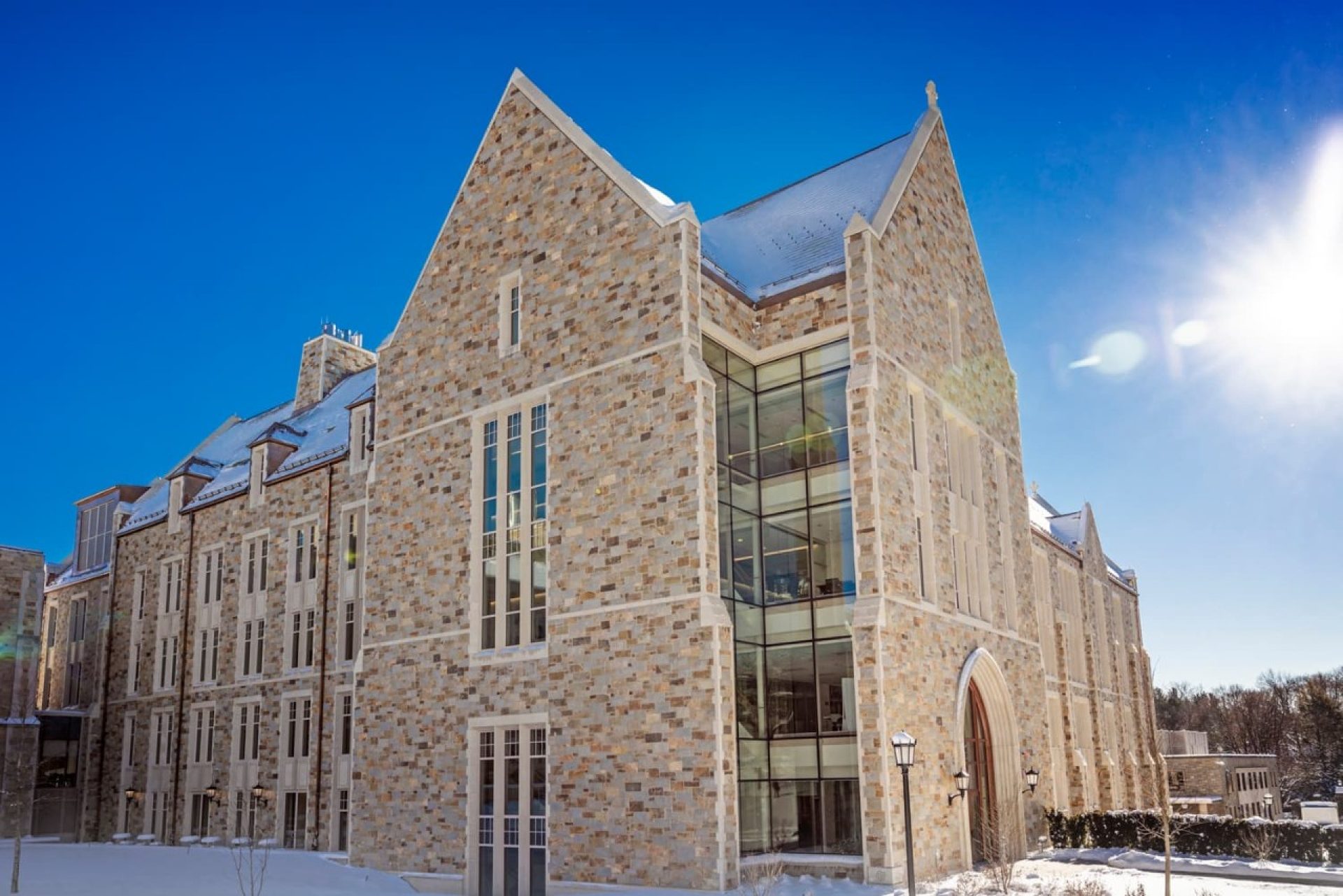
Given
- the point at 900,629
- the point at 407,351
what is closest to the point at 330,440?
the point at 407,351

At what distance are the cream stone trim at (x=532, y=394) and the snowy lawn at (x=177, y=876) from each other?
10005 mm

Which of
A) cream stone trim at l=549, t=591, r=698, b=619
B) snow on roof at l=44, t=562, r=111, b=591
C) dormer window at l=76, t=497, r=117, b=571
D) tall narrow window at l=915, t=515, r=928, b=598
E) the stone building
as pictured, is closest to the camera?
cream stone trim at l=549, t=591, r=698, b=619

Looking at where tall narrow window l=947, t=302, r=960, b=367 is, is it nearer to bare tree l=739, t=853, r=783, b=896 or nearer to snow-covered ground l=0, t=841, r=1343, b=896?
snow-covered ground l=0, t=841, r=1343, b=896

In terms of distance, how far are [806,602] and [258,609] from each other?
68.2ft

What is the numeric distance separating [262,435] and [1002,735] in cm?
2579

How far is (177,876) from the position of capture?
23.1 m

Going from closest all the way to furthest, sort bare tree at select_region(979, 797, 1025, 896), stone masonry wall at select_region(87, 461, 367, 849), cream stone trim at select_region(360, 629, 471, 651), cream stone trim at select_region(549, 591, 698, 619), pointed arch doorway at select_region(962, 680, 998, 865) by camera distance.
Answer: cream stone trim at select_region(549, 591, 698, 619) < bare tree at select_region(979, 797, 1025, 896) < pointed arch doorway at select_region(962, 680, 998, 865) < cream stone trim at select_region(360, 629, 471, 651) < stone masonry wall at select_region(87, 461, 367, 849)

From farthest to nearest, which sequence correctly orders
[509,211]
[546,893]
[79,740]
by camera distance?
[79,740] < [509,211] < [546,893]

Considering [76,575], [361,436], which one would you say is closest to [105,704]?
[76,575]

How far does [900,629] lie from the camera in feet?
72.9

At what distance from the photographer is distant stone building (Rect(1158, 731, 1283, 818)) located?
51438 mm

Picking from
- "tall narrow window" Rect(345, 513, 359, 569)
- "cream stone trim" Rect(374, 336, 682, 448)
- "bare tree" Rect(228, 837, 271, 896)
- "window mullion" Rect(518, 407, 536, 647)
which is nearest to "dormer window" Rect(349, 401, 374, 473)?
"tall narrow window" Rect(345, 513, 359, 569)

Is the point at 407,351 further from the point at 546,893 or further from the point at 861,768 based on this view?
the point at 861,768

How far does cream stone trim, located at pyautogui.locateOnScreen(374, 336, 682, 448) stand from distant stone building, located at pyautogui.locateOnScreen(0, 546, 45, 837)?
22.8m
